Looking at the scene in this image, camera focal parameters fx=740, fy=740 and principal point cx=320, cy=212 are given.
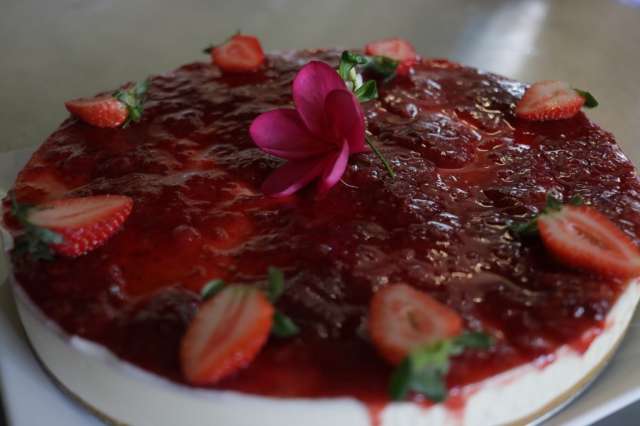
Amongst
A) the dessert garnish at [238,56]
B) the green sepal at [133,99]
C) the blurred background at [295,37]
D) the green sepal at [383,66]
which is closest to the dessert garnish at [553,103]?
the green sepal at [383,66]

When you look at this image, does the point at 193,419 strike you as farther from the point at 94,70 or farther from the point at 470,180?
the point at 94,70

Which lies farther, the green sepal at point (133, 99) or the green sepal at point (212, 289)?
the green sepal at point (133, 99)

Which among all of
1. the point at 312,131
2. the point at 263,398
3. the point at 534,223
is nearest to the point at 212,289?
the point at 263,398

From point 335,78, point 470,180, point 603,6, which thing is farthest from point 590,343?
point 603,6

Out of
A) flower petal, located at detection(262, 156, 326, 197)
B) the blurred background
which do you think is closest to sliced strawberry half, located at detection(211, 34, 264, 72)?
flower petal, located at detection(262, 156, 326, 197)

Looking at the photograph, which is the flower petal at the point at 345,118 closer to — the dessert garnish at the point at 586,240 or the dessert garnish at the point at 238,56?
the dessert garnish at the point at 586,240
